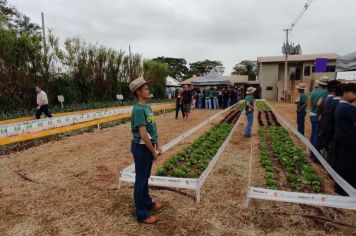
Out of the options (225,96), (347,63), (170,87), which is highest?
(347,63)

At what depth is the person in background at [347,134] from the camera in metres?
4.08

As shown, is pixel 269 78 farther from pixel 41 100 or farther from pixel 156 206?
pixel 156 206

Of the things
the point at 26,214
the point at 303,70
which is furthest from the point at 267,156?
the point at 303,70

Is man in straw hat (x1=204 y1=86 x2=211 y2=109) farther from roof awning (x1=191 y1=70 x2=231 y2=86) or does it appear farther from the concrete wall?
the concrete wall

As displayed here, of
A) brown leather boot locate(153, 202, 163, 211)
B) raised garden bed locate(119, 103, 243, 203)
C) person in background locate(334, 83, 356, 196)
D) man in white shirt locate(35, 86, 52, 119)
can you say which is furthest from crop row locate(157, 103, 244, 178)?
man in white shirt locate(35, 86, 52, 119)

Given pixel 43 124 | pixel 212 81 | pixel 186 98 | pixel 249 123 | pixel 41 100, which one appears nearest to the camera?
pixel 249 123

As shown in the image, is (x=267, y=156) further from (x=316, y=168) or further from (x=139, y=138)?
(x=139, y=138)

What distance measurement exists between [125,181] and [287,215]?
257 cm

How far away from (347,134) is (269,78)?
34.6 m

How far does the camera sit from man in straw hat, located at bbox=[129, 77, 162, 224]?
3262 millimetres

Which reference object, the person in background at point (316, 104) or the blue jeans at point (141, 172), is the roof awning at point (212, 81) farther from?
the blue jeans at point (141, 172)

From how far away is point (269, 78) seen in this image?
36.9 metres

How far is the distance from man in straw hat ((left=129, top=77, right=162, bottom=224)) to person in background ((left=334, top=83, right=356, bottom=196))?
9.16 ft

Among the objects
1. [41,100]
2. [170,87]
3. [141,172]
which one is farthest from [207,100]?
[141,172]
